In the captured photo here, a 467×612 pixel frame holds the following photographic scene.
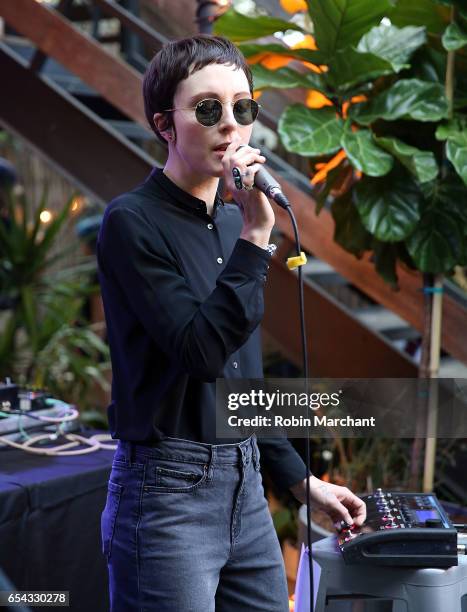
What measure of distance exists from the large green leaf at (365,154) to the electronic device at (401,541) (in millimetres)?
1039

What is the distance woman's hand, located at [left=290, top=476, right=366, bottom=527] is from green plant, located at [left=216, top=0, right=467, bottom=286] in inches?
40.4

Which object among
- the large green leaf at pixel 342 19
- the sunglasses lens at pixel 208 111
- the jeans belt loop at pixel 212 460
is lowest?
the jeans belt loop at pixel 212 460

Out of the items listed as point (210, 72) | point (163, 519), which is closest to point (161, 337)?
point (163, 519)

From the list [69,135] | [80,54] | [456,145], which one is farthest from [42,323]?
[456,145]

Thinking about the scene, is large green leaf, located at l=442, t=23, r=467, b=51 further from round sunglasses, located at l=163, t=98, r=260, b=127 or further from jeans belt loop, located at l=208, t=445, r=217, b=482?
jeans belt loop, located at l=208, t=445, r=217, b=482

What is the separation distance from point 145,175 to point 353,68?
60.2 inches

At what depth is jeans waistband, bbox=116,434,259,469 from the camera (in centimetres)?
128

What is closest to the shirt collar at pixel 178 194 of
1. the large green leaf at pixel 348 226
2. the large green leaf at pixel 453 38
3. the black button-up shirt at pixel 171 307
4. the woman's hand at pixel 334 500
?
the black button-up shirt at pixel 171 307

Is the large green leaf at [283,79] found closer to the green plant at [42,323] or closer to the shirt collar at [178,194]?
the shirt collar at [178,194]

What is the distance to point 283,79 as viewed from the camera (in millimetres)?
2449

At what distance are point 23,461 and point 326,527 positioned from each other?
44.4 inches

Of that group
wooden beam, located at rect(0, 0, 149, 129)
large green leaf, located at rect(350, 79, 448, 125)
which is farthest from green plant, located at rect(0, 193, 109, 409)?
large green leaf, located at rect(350, 79, 448, 125)

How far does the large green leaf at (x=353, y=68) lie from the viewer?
231 centimetres

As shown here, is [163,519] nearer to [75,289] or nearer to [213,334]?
[213,334]
